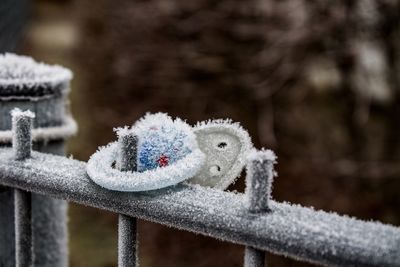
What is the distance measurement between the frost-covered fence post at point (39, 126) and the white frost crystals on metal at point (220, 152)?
1.85 ft

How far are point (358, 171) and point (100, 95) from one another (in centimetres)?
354

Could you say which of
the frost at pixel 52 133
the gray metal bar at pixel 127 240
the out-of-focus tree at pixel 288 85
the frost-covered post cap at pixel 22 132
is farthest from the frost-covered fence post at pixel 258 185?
the out-of-focus tree at pixel 288 85

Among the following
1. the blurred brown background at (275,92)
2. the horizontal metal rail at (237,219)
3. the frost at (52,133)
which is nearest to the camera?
the horizontal metal rail at (237,219)

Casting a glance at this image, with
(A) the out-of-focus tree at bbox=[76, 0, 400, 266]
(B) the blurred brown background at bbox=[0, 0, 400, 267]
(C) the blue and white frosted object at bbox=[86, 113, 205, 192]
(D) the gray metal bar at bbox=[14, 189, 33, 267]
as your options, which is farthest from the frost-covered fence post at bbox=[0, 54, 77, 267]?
(A) the out-of-focus tree at bbox=[76, 0, 400, 266]

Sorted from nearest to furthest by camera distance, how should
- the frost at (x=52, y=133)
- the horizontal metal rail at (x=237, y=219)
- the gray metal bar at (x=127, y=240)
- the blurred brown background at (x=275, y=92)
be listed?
the horizontal metal rail at (x=237, y=219) → the gray metal bar at (x=127, y=240) → the frost at (x=52, y=133) → the blurred brown background at (x=275, y=92)

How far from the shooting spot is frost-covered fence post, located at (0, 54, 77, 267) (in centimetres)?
158

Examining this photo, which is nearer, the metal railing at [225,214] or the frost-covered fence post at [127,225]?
the metal railing at [225,214]

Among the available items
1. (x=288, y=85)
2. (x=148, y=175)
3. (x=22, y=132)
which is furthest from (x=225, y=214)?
(x=288, y=85)

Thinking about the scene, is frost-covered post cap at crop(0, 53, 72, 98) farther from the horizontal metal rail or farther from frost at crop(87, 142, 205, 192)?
frost at crop(87, 142, 205, 192)

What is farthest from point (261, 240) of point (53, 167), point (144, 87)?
point (144, 87)

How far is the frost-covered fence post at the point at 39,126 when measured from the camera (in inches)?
62.2

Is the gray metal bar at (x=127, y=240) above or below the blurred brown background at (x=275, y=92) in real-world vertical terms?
below

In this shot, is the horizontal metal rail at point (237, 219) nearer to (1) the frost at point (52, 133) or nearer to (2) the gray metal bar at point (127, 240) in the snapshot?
(2) the gray metal bar at point (127, 240)

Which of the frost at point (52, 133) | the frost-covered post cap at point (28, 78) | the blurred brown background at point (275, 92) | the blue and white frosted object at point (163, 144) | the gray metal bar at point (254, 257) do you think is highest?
the blurred brown background at point (275, 92)
